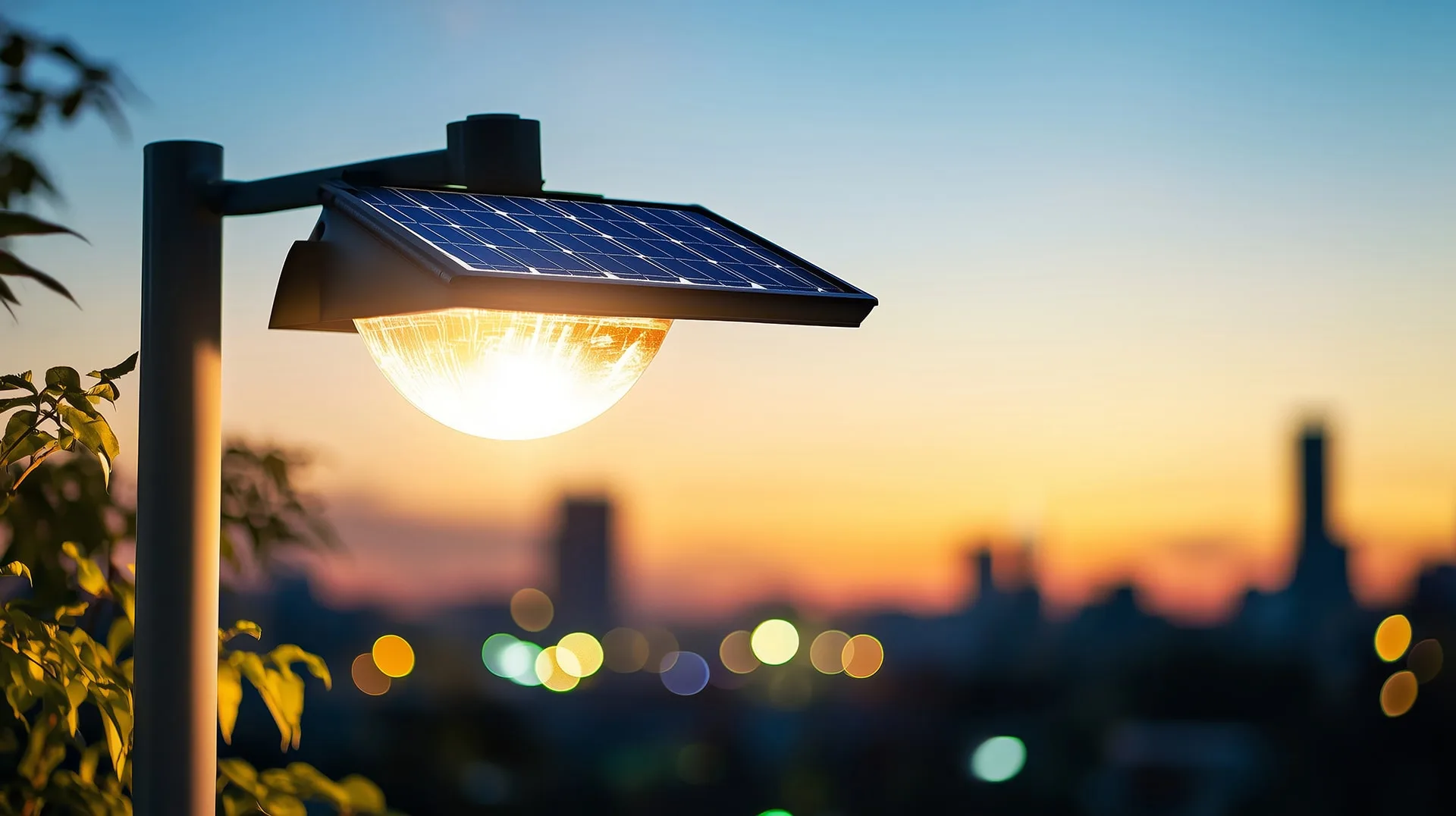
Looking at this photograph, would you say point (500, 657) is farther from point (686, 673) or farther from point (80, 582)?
point (80, 582)

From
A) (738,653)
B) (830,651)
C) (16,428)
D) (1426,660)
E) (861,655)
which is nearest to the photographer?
(16,428)

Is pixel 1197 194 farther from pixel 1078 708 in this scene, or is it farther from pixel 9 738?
pixel 1078 708

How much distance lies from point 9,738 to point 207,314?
5.46ft

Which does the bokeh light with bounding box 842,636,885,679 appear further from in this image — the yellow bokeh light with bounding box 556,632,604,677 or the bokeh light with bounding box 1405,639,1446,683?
the bokeh light with bounding box 1405,639,1446,683

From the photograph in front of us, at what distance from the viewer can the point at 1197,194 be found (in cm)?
2119

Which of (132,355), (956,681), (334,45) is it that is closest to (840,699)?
(956,681)

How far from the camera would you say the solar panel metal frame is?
1.41 metres

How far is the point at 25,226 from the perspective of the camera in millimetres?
1662

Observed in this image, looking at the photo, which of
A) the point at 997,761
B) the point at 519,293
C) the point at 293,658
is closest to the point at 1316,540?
the point at 997,761

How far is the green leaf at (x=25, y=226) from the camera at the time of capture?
1.66 metres

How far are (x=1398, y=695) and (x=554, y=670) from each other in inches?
1614

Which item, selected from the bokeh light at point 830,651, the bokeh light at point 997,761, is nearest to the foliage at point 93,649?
the bokeh light at point 997,761

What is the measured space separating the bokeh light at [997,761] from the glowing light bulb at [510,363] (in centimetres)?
5147

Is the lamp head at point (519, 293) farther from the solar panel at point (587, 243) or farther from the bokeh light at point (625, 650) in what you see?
the bokeh light at point (625, 650)
